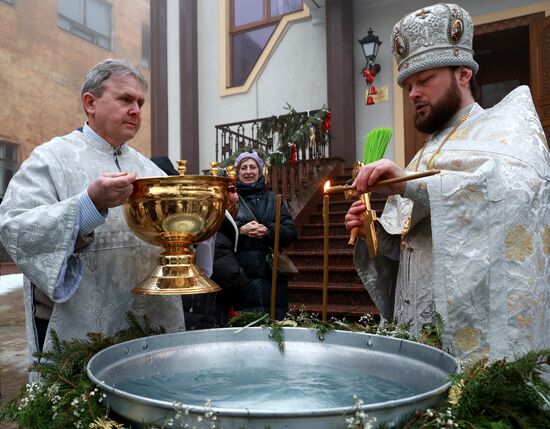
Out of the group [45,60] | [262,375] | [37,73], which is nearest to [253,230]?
[262,375]

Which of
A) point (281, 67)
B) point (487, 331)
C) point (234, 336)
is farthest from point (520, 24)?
point (234, 336)

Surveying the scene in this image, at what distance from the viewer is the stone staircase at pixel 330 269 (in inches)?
219

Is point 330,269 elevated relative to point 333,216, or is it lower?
lower

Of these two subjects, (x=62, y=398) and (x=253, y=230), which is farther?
(x=253, y=230)

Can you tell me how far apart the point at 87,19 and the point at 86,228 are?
73.0 feet

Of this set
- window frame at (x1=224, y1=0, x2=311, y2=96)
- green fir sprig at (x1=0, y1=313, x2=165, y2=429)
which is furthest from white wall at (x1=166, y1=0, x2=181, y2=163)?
green fir sprig at (x1=0, y1=313, x2=165, y2=429)

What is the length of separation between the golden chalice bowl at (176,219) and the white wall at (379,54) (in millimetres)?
6923

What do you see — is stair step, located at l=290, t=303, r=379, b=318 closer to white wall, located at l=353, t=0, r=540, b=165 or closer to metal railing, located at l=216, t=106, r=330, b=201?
metal railing, located at l=216, t=106, r=330, b=201

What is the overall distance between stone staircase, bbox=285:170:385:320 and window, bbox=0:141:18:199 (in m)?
12.7

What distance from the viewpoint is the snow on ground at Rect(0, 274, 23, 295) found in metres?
10.1

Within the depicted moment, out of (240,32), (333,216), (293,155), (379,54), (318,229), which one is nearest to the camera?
(318,229)

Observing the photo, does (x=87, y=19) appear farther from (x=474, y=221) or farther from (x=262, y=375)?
(x=262, y=375)

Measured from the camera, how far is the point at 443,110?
1.93m

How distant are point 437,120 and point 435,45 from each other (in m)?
0.28
